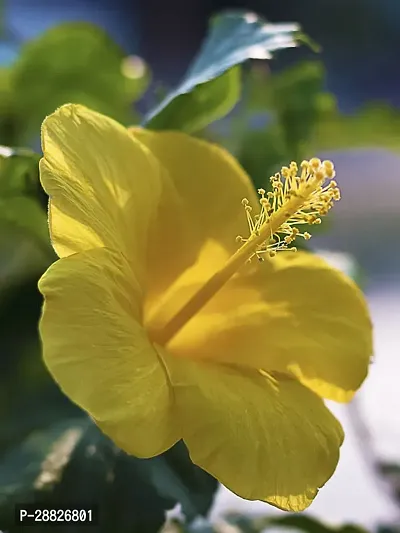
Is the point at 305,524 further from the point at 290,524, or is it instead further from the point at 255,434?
the point at 255,434

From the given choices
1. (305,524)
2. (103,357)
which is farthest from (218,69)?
(305,524)

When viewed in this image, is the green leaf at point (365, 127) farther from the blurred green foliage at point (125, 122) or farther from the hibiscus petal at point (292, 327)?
the hibiscus petal at point (292, 327)

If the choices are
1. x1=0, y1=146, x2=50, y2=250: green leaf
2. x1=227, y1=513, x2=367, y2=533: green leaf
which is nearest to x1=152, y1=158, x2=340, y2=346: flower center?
x1=0, y1=146, x2=50, y2=250: green leaf

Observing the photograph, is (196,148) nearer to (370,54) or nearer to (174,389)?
(174,389)

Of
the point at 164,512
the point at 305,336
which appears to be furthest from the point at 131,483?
the point at 305,336

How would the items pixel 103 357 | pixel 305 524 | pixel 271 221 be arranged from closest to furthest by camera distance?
pixel 103 357 → pixel 271 221 → pixel 305 524

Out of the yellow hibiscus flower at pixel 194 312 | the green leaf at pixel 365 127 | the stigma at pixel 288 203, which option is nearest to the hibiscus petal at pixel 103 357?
the yellow hibiscus flower at pixel 194 312
